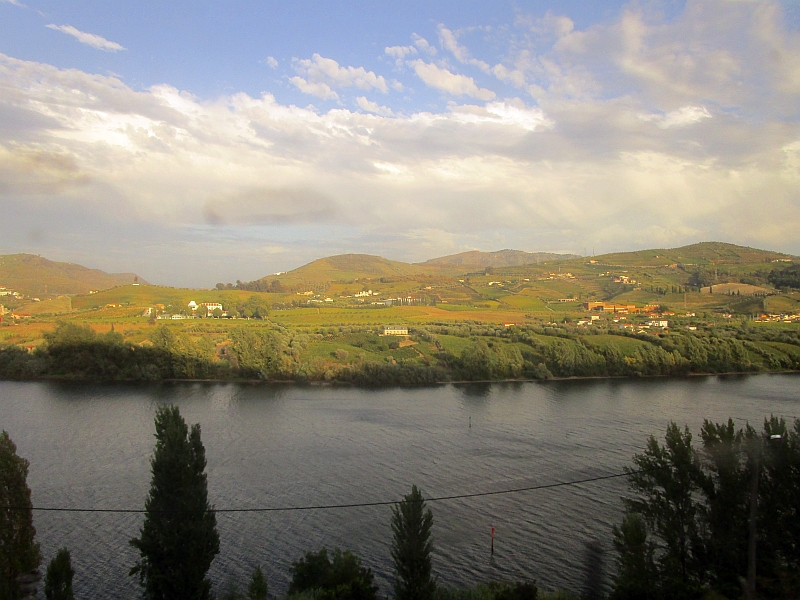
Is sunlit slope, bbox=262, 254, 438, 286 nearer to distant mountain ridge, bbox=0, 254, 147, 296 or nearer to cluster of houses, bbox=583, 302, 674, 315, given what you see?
distant mountain ridge, bbox=0, 254, 147, 296

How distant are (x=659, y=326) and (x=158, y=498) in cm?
2166

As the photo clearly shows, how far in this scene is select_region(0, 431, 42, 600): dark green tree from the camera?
541 centimetres

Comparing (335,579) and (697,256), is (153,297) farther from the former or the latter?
(697,256)

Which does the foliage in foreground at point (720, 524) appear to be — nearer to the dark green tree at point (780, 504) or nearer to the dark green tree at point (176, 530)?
the dark green tree at point (780, 504)

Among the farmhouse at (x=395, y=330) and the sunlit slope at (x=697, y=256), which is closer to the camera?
the farmhouse at (x=395, y=330)

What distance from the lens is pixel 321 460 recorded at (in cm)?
1067

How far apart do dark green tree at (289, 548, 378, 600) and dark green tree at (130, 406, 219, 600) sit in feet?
3.07

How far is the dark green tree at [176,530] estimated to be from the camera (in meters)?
5.53

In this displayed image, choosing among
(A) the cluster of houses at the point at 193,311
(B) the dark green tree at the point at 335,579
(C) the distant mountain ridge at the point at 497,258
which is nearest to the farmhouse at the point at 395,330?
(A) the cluster of houses at the point at 193,311

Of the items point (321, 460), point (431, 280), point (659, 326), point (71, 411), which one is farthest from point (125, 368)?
point (431, 280)

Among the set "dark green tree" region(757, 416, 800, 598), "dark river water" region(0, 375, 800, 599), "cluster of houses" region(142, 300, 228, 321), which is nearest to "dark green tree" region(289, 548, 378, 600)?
"dark river water" region(0, 375, 800, 599)

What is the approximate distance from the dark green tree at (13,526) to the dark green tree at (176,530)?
3.26ft

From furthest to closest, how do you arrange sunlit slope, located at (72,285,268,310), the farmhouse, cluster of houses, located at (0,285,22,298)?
sunlit slope, located at (72,285,268,310), cluster of houses, located at (0,285,22,298), the farmhouse

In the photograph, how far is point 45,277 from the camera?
38.6 metres
